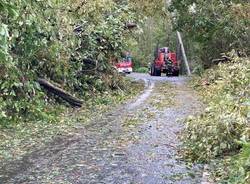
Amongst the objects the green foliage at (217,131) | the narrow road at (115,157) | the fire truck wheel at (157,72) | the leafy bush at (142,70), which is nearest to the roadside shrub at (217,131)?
the green foliage at (217,131)

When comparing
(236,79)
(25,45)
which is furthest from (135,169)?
(236,79)

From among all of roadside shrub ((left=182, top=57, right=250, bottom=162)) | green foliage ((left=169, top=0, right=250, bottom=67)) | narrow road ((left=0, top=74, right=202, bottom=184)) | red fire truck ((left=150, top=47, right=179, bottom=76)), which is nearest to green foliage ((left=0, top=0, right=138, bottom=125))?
narrow road ((left=0, top=74, right=202, bottom=184))

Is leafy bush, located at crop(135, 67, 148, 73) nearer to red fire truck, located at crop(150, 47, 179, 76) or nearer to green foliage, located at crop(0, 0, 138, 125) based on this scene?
red fire truck, located at crop(150, 47, 179, 76)

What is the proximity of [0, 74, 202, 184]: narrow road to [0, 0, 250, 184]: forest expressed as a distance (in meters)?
0.40

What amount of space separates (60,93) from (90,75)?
3.34 m

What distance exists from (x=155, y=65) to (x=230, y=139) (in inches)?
1127

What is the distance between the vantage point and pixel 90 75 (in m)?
18.3

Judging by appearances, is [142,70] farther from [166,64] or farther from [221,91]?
[221,91]

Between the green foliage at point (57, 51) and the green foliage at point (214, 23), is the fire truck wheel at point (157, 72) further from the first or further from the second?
the green foliage at point (57, 51)

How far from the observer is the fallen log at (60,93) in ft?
47.8

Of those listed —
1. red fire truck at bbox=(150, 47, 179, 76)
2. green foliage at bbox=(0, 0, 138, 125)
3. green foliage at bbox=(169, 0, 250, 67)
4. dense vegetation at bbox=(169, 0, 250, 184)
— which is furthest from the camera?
red fire truck at bbox=(150, 47, 179, 76)

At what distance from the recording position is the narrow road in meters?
7.65

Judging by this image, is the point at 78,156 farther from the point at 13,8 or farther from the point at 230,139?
the point at 13,8

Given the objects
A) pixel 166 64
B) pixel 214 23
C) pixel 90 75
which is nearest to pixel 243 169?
pixel 90 75
